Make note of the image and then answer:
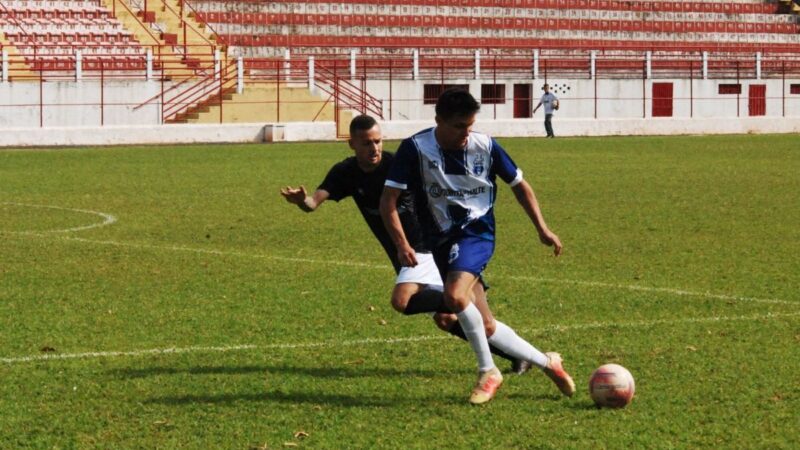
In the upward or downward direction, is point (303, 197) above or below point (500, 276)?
above

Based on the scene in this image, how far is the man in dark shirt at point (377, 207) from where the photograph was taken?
319 inches

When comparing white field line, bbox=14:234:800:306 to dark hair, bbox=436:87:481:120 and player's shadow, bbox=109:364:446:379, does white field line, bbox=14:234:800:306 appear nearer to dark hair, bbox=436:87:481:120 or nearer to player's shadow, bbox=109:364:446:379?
player's shadow, bbox=109:364:446:379

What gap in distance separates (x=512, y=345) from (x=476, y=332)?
25cm

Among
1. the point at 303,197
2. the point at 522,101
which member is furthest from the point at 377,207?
the point at 522,101

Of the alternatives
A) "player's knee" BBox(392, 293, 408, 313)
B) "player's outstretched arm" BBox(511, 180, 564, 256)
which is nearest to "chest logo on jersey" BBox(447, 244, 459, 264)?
"player's knee" BBox(392, 293, 408, 313)

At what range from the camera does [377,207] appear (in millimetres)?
8820

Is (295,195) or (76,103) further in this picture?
(76,103)

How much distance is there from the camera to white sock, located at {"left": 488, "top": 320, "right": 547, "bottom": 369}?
7852 mm

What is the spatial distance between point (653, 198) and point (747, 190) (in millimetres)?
2262

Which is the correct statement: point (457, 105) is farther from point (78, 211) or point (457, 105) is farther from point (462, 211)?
point (78, 211)

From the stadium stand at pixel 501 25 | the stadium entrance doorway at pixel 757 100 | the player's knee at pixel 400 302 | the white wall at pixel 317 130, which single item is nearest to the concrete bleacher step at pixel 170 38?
the stadium stand at pixel 501 25

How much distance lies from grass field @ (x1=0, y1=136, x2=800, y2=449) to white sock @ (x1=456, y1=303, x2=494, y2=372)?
222 mm

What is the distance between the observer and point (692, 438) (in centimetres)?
689

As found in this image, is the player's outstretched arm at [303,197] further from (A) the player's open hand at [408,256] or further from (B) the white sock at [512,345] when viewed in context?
(B) the white sock at [512,345]
